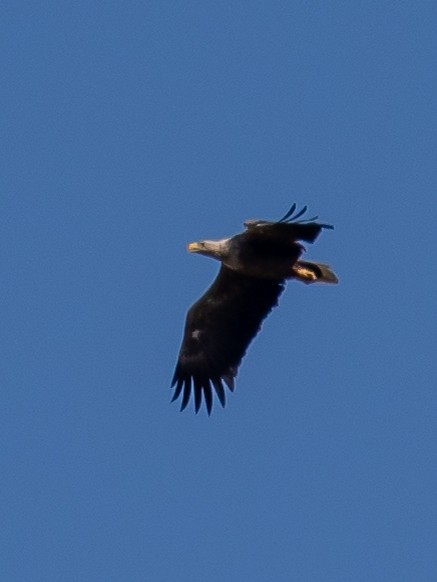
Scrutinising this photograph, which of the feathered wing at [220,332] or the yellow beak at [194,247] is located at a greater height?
the yellow beak at [194,247]

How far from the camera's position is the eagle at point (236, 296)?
19.8 metres

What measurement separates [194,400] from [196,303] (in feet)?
3.59

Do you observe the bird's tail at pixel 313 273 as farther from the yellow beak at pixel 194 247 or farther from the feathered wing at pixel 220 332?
the yellow beak at pixel 194 247

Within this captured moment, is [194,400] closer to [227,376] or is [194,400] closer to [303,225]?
[227,376]

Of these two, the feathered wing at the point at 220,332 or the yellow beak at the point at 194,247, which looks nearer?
the yellow beak at the point at 194,247

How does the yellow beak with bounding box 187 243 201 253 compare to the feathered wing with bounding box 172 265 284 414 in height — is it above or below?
above

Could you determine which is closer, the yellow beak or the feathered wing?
the yellow beak

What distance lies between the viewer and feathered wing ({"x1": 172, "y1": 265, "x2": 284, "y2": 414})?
21.1 m

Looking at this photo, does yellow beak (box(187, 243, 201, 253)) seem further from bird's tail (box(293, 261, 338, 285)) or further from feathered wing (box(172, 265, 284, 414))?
bird's tail (box(293, 261, 338, 285))

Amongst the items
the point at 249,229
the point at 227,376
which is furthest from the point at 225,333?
the point at 249,229

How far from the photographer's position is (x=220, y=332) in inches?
849

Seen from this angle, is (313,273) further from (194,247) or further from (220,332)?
(220,332)

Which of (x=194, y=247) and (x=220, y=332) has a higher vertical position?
(x=194, y=247)

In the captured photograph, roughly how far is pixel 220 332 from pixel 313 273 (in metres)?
1.66
